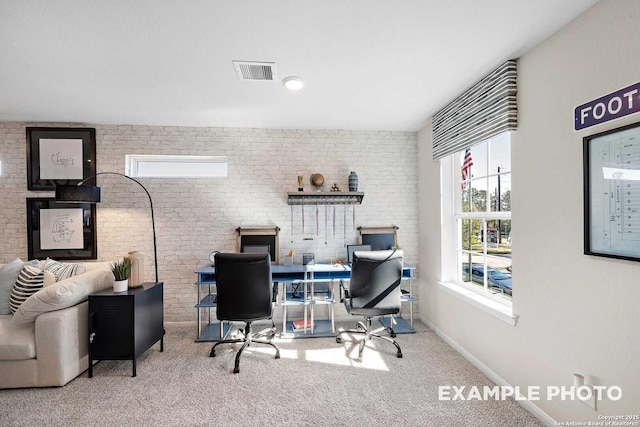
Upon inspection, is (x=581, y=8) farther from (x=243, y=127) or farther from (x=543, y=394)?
(x=243, y=127)

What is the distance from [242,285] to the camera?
9.04 feet

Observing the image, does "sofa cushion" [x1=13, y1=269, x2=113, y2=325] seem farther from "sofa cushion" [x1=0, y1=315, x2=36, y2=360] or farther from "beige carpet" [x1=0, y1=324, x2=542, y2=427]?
"beige carpet" [x1=0, y1=324, x2=542, y2=427]

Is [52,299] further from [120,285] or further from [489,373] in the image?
[489,373]

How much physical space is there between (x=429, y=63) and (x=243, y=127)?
249 cm

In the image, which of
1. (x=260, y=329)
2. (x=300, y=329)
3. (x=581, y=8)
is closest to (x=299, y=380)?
(x=300, y=329)

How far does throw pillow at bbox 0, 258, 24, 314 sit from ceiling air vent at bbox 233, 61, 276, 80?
9.67ft

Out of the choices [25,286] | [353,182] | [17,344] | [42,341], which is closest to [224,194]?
[353,182]

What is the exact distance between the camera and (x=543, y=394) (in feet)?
6.39

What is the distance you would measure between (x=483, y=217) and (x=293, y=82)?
2197 mm

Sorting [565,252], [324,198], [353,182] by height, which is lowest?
[565,252]

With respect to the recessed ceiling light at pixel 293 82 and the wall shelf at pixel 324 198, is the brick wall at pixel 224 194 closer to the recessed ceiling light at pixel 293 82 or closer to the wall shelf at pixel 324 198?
the wall shelf at pixel 324 198

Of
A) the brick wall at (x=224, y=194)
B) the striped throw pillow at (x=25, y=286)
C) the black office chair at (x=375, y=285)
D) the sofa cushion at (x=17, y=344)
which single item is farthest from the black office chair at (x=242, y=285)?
the striped throw pillow at (x=25, y=286)

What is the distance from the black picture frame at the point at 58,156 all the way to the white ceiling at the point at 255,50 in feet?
1.45

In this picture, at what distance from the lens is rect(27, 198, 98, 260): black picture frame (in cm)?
361
